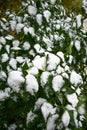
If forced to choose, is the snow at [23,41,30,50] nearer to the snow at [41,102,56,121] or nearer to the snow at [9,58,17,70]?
the snow at [9,58,17,70]

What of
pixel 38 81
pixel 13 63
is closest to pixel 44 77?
pixel 38 81

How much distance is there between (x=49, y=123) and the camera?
5.42ft

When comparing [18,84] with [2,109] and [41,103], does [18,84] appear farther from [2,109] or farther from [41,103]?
→ [2,109]

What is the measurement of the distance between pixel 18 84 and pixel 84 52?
973 mm

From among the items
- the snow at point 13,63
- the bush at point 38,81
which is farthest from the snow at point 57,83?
the snow at point 13,63

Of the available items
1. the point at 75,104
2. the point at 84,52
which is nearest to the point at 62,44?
the point at 84,52

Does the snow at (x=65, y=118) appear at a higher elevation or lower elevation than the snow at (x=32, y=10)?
lower

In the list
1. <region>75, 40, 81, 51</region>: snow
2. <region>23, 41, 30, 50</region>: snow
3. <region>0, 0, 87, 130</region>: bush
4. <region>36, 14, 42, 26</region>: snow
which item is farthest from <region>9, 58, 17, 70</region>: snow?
<region>75, 40, 81, 51</region>: snow

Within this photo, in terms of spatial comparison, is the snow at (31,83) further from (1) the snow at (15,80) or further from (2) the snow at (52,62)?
(2) the snow at (52,62)

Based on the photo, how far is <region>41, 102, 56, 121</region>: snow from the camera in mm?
1630

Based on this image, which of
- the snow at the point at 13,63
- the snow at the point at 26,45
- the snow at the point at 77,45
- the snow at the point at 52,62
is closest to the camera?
the snow at the point at 52,62

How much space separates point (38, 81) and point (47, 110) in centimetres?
15

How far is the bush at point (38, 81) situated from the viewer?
1643mm

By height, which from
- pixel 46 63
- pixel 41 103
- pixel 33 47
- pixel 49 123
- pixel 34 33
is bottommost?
pixel 49 123
